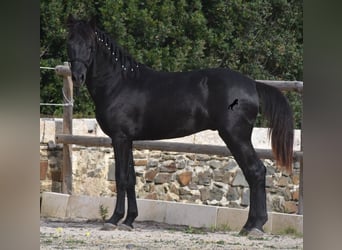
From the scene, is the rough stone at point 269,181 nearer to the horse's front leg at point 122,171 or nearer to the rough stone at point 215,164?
the rough stone at point 215,164

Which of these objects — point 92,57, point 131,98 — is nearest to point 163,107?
point 131,98

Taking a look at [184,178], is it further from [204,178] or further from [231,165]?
[231,165]

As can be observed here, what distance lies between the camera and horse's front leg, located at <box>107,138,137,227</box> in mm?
5203

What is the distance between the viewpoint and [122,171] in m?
5.20

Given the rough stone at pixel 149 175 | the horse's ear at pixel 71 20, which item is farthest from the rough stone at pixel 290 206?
the horse's ear at pixel 71 20

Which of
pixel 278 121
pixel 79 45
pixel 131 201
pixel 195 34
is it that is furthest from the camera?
pixel 195 34

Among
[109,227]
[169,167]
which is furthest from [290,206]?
[109,227]

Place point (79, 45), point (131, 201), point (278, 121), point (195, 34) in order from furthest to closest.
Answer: point (195, 34) → point (131, 201) → point (79, 45) → point (278, 121)

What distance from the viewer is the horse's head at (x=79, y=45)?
202 inches

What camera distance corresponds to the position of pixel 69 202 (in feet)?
18.1

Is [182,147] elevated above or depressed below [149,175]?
above

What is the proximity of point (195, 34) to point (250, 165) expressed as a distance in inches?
36.9

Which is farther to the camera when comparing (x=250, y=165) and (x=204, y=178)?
(x=204, y=178)

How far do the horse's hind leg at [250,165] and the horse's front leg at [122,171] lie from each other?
1.98ft
